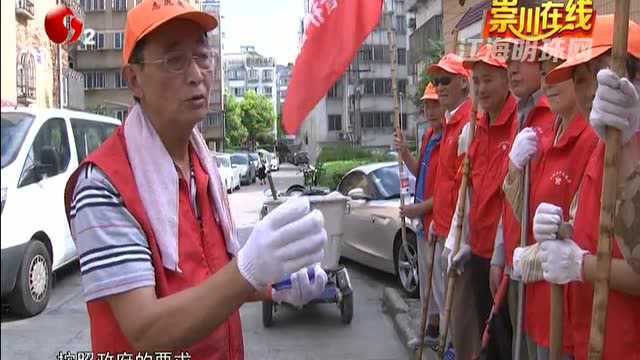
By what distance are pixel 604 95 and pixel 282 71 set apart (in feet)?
367

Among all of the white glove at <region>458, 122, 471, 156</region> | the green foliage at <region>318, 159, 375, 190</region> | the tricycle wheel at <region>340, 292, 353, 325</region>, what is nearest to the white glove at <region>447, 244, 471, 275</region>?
the white glove at <region>458, 122, 471, 156</region>

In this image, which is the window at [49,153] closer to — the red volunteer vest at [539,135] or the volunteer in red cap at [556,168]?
the red volunteer vest at [539,135]

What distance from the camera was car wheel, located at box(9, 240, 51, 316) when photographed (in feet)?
19.9

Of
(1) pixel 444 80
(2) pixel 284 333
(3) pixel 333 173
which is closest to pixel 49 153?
(2) pixel 284 333

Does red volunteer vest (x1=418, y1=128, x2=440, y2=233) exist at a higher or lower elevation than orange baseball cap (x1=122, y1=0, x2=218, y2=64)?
lower

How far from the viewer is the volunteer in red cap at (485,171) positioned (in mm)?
3684

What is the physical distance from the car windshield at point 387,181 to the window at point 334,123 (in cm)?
4601

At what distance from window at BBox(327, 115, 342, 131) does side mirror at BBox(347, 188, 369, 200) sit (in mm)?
46164

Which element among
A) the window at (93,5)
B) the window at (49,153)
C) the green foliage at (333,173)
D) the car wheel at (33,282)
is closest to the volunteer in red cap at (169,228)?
the window at (49,153)

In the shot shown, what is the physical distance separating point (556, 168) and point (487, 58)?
1.11m

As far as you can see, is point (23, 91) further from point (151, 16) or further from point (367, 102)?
point (367, 102)

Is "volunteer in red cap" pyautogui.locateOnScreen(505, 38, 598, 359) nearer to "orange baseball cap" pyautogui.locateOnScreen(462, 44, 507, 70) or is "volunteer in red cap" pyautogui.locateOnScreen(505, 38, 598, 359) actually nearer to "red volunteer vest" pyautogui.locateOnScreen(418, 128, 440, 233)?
"orange baseball cap" pyautogui.locateOnScreen(462, 44, 507, 70)

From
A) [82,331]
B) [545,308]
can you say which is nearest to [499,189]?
[545,308]

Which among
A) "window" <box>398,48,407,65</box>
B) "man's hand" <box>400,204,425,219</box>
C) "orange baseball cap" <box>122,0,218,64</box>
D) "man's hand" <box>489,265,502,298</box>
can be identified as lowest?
"man's hand" <box>489,265,502,298</box>
